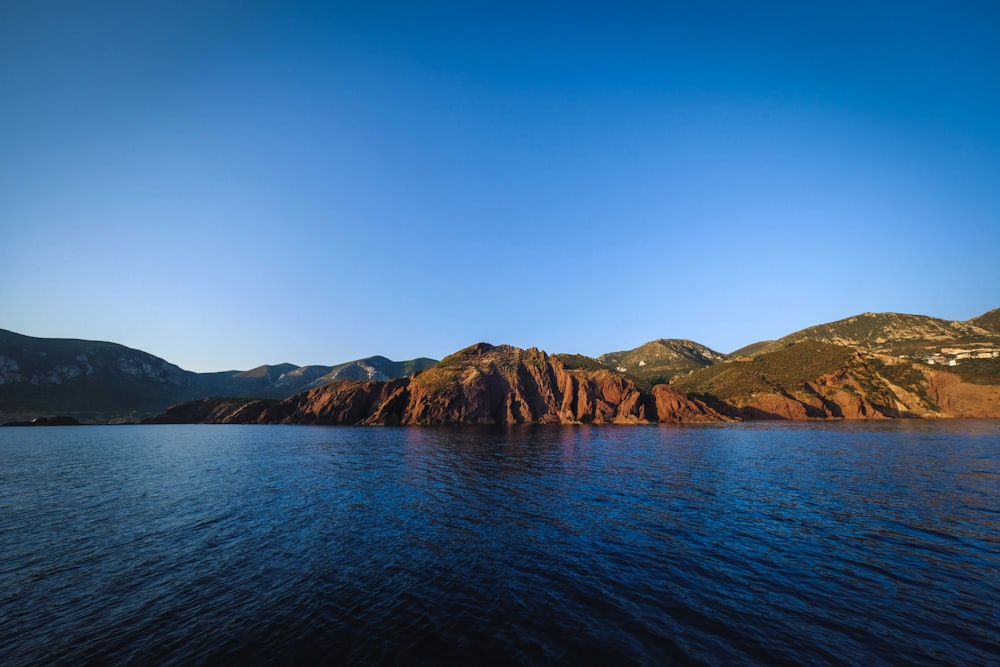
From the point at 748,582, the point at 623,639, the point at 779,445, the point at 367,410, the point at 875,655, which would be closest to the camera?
the point at 875,655

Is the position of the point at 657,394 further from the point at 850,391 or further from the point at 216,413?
the point at 216,413

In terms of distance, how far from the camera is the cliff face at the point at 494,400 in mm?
154250

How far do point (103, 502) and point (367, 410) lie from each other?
13325cm

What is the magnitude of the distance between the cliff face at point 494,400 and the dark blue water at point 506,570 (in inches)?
4490

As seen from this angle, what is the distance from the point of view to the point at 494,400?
160 meters

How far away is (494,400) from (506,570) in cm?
14164

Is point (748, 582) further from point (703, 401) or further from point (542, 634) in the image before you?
point (703, 401)

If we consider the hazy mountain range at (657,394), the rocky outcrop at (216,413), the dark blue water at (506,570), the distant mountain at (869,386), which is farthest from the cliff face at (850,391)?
the rocky outcrop at (216,413)

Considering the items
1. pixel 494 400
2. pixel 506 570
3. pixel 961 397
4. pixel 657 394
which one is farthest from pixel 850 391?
pixel 506 570

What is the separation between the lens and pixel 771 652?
12.2m

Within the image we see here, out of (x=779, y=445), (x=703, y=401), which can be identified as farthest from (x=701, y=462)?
(x=703, y=401)

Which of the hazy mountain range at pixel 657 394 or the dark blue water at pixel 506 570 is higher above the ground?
the hazy mountain range at pixel 657 394

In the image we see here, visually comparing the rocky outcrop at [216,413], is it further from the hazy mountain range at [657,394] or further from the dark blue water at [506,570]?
the dark blue water at [506,570]

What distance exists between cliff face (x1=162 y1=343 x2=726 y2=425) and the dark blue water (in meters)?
114
